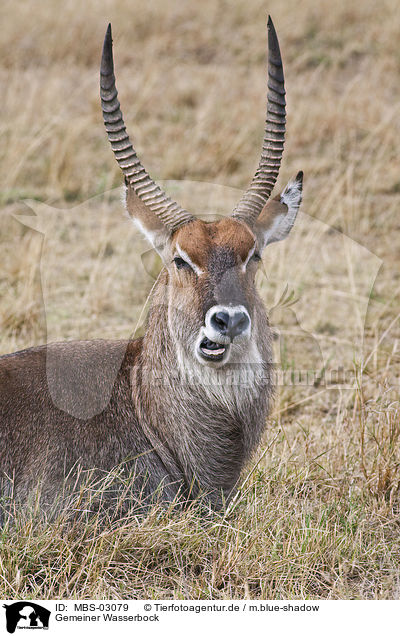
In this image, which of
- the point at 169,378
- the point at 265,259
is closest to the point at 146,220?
the point at 169,378

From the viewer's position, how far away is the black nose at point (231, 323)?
4.25 meters

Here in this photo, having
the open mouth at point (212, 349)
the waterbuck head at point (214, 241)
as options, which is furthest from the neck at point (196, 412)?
the open mouth at point (212, 349)

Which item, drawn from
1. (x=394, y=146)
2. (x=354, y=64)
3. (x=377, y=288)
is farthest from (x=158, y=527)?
(x=354, y=64)

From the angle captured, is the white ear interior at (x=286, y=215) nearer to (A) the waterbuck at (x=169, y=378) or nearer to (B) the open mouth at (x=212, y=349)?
(A) the waterbuck at (x=169, y=378)

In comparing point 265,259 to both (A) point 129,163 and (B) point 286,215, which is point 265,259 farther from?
(A) point 129,163

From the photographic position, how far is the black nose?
4.25 meters

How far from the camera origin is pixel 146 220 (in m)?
4.98

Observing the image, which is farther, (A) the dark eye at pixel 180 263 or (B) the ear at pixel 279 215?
(B) the ear at pixel 279 215

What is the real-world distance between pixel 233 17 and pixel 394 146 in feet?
16.6

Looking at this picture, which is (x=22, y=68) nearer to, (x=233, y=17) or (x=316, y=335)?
(x=233, y=17)
